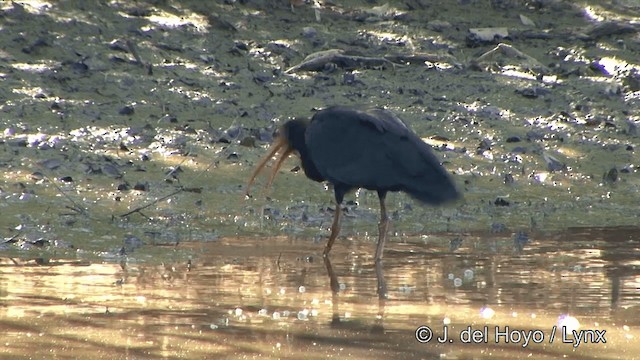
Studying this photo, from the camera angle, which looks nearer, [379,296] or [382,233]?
[379,296]

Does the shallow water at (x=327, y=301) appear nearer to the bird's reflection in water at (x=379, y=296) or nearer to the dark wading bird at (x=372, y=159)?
the bird's reflection in water at (x=379, y=296)

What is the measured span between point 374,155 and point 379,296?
6.39 feet

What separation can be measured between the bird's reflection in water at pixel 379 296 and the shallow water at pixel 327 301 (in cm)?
2

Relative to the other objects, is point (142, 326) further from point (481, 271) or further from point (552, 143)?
point (552, 143)

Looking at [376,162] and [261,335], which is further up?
[376,162]

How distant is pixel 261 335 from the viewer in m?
6.37

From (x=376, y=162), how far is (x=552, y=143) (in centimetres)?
488

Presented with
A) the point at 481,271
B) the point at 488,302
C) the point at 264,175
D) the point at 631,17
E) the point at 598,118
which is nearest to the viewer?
the point at 488,302

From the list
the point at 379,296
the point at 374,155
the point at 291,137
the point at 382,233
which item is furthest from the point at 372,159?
the point at 379,296

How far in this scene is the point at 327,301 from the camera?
24.3 feet

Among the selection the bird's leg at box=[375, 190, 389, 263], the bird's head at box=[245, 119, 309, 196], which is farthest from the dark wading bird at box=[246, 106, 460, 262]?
the bird's head at box=[245, 119, 309, 196]

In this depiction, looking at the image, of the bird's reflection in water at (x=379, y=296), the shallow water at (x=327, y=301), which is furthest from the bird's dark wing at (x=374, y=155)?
the bird's reflection in water at (x=379, y=296)

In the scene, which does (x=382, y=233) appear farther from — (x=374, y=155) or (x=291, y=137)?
(x=291, y=137)

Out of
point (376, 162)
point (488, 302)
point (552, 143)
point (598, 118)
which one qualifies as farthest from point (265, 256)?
point (598, 118)
